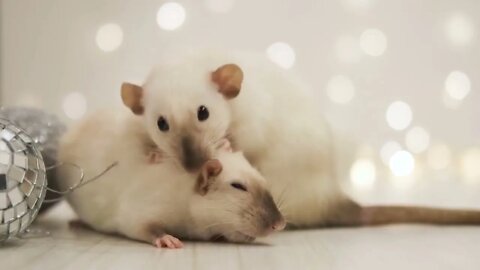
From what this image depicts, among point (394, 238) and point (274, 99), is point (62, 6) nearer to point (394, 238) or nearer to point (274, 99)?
point (274, 99)

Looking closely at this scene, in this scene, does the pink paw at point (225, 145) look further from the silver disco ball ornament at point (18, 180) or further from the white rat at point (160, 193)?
the silver disco ball ornament at point (18, 180)

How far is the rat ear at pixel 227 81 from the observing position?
1171 millimetres

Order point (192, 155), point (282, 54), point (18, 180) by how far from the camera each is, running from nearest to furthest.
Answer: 1. point (18, 180)
2. point (192, 155)
3. point (282, 54)

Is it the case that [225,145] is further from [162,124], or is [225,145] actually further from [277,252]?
[277,252]

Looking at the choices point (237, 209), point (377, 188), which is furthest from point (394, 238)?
point (237, 209)

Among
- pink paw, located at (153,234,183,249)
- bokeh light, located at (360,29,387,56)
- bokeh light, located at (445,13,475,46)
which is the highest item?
bokeh light, located at (445,13,475,46)

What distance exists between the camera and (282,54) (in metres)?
1.27

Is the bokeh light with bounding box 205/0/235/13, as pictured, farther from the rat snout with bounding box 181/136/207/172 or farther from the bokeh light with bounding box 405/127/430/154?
the bokeh light with bounding box 405/127/430/154

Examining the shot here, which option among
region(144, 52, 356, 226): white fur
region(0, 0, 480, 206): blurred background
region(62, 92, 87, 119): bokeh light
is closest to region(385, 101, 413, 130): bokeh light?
region(0, 0, 480, 206): blurred background

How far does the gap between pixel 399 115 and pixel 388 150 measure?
7 cm

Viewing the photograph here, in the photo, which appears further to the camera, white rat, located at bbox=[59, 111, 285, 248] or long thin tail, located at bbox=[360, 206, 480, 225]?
long thin tail, located at bbox=[360, 206, 480, 225]

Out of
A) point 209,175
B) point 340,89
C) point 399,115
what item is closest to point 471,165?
point 399,115

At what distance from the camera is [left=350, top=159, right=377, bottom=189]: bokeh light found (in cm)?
129

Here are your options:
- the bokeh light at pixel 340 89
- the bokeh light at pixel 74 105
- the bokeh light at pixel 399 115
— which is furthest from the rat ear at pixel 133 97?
the bokeh light at pixel 399 115
